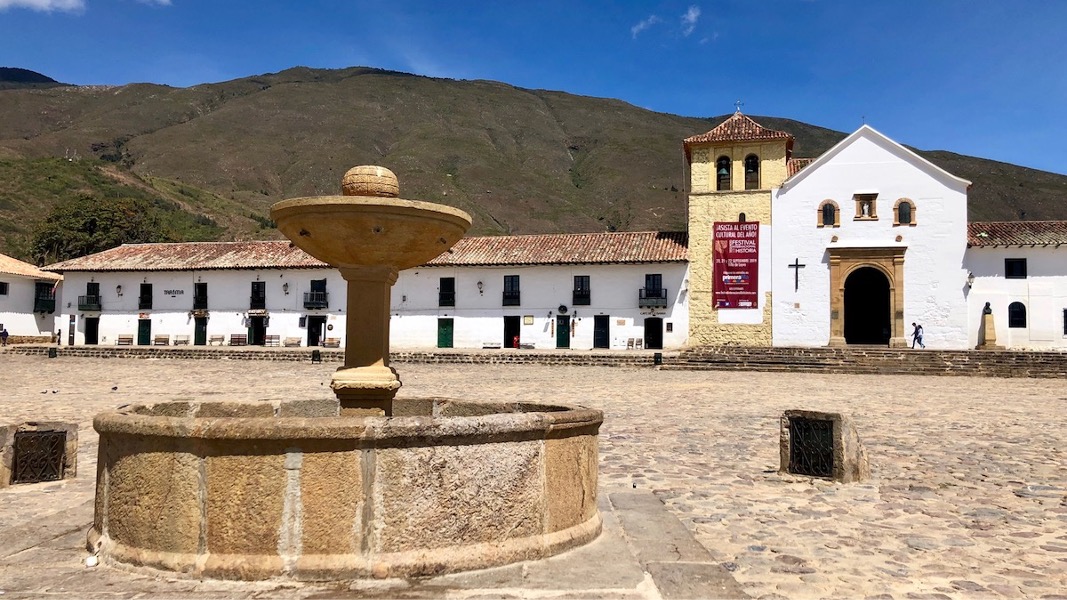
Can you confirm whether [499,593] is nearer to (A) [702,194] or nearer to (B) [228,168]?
(A) [702,194]

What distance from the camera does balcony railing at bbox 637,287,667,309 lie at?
31.1m

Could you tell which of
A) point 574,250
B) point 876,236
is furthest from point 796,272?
point 574,250

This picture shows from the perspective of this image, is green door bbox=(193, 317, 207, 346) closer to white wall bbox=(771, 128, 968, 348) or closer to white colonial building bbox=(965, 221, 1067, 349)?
white wall bbox=(771, 128, 968, 348)

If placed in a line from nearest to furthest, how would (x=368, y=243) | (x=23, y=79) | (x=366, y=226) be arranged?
(x=366, y=226), (x=368, y=243), (x=23, y=79)

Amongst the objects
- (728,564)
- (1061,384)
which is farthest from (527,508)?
(1061,384)

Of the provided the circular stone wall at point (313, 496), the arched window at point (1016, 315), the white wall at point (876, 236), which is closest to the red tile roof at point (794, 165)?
the white wall at point (876, 236)

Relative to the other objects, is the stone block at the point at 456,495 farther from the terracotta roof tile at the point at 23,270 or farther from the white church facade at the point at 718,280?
the terracotta roof tile at the point at 23,270

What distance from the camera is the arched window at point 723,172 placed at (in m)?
31.5

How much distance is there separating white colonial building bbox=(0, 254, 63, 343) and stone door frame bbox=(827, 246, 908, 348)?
38.4 m

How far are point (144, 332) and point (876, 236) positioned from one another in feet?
111

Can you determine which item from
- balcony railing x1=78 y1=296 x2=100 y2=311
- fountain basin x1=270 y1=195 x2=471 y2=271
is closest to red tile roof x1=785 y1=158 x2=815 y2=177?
fountain basin x1=270 y1=195 x2=471 y2=271

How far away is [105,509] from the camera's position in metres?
4.00

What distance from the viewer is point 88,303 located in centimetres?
3662

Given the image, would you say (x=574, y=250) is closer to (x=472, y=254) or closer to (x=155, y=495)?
(x=472, y=254)
